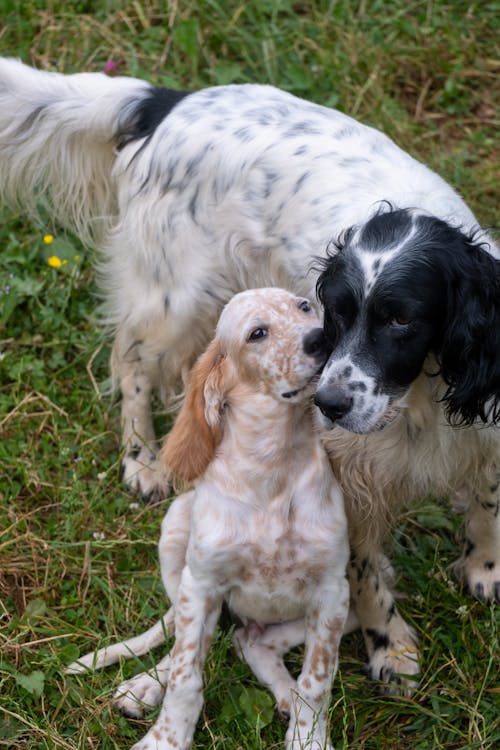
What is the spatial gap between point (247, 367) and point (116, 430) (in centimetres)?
165

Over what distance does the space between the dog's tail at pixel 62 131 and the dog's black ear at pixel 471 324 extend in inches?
66.7

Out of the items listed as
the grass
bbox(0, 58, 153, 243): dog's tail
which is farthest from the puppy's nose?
bbox(0, 58, 153, 243): dog's tail

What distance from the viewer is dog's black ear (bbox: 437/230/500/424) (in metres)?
3.04

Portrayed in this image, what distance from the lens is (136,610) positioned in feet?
12.7

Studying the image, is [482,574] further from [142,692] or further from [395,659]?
[142,692]

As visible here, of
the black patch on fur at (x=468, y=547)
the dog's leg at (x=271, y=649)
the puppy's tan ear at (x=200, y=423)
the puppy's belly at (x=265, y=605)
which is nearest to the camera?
the puppy's tan ear at (x=200, y=423)

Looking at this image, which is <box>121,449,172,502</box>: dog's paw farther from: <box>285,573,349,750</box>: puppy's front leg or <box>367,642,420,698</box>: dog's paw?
<box>285,573,349,750</box>: puppy's front leg

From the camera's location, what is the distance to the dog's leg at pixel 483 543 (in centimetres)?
381

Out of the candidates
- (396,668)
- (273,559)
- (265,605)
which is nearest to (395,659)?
(396,668)

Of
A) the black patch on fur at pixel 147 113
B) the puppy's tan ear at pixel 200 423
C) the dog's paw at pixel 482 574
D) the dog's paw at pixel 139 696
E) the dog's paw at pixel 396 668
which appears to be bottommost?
the dog's paw at pixel 139 696

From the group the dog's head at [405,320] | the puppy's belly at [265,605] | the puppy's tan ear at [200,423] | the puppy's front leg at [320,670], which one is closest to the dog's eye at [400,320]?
the dog's head at [405,320]

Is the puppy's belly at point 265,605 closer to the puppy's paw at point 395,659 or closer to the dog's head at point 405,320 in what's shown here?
the puppy's paw at point 395,659

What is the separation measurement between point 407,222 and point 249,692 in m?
1.57

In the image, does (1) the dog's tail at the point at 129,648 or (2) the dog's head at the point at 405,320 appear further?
(1) the dog's tail at the point at 129,648
